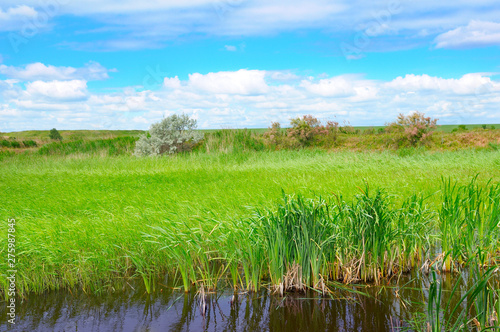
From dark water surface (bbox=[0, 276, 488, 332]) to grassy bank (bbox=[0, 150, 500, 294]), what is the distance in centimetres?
25

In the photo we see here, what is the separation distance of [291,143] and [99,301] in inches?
699

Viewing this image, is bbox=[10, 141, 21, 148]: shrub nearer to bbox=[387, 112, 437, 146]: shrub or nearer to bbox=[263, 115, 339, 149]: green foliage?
bbox=[263, 115, 339, 149]: green foliage

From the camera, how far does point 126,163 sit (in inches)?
649

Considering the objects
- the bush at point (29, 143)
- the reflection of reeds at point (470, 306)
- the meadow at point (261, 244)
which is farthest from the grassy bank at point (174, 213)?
the bush at point (29, 143)

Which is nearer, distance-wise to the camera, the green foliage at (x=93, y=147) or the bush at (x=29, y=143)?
the green foliage at (x=93, y=147)

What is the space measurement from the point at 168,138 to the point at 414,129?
1352 cm

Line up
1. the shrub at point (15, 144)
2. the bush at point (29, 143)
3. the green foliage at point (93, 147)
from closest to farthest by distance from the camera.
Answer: the green foliage at point (93, 147) < the shrub at point (15, 144) < the bush at point (29, 143)

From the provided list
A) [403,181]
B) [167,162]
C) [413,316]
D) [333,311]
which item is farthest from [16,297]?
[167,162]

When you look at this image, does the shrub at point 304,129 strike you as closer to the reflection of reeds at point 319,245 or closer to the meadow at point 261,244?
the meadow at point 261,244

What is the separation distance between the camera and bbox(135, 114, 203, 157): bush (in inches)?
814

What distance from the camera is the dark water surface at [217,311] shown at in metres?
3.84

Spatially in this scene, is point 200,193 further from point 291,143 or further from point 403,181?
point 291,143

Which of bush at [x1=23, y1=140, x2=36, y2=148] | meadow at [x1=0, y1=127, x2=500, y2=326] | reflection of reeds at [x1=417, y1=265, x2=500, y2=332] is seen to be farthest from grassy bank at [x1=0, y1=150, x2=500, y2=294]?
bush at [x1=23, y1=140, x2=36, y2=148]

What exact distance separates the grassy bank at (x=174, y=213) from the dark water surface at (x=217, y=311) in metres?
0.25
